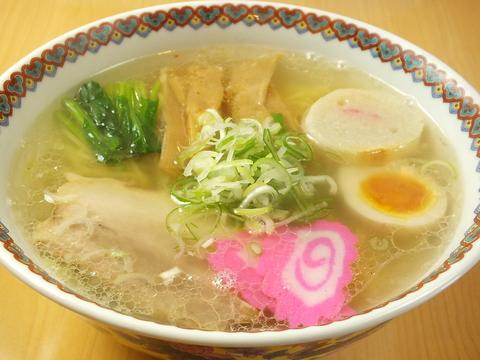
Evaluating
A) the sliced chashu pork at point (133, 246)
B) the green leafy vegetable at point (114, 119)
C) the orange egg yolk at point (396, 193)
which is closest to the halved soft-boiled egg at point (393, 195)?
the orange egg yolk at point (396, 193)

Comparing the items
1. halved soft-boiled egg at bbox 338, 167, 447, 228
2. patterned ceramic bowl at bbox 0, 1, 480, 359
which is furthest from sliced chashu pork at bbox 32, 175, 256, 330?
halved soft-boiled egg at bbox 338, 167, 447, 228

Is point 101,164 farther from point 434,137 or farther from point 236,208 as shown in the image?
point 434,137

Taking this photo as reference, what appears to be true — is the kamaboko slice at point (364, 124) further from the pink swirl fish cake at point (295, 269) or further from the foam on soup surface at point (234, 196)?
the pink swirl fish cake at point (295, 269)

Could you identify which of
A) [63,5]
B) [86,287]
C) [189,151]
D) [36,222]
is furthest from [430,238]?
[63,5]

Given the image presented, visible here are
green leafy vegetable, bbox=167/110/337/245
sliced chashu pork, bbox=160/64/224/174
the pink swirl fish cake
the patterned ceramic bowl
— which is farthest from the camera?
sliced chashu pork, bbox=160/64/224/174

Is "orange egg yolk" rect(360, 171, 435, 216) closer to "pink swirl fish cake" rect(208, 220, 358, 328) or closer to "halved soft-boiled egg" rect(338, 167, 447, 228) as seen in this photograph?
"halved soft-boiled egg" rect(338, 167, 447, 228)

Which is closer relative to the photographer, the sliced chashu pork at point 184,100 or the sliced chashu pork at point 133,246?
the sliced chashu pork at point 133,246

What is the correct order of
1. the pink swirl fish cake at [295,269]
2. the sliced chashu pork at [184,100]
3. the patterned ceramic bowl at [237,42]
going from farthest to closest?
the sliced chashu pork at [184,100] → the pink swirl fish cake at [295,269] → the patterned ceramic bowl at [237,42]

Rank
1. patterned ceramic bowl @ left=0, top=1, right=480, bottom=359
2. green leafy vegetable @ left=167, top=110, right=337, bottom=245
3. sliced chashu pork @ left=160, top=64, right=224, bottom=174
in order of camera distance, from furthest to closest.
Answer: sliced chashu pork @ left=160, top=64, right=224, bottom=174 < green leafy vegetable @ left=167, top=110, right=337, bottom=245 < patterned ceramic bowl @ left=0, top=1, right=480, bottom=359
